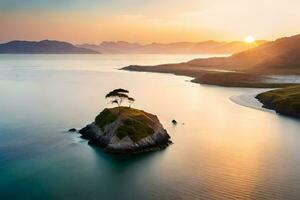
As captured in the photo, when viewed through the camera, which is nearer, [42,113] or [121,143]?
[121,143]

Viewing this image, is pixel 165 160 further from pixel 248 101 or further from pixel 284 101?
pixel 248 101

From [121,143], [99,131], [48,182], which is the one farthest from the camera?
[99,131]

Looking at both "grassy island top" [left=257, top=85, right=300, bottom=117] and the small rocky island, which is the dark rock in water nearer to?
the small rocky island

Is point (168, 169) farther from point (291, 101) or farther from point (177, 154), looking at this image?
point (291, 101)

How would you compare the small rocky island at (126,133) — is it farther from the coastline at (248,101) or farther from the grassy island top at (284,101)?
the coastline at (248,101)

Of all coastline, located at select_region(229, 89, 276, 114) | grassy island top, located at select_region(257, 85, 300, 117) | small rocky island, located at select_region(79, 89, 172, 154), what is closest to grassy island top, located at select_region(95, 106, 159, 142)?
small rocky island, located at select_region(79, 89, 172, 154)

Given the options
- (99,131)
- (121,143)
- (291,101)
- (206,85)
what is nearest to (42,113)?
(99,131)

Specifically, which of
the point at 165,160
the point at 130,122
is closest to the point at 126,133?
the point at 130,122

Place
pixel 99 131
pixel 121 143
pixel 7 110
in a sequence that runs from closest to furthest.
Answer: pixel 121 143, pixel 99 131, pixel 7 110
